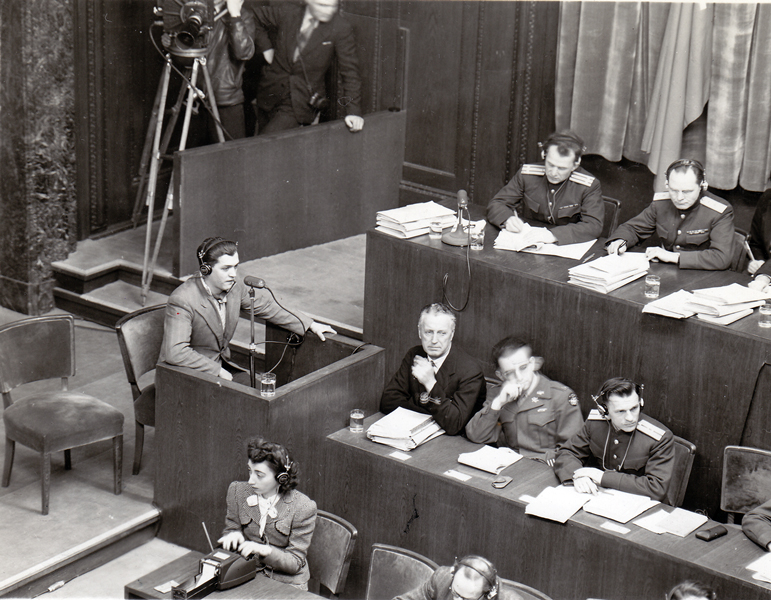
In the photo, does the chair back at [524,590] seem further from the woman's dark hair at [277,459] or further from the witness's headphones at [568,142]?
the witness's headphones at [568,142]

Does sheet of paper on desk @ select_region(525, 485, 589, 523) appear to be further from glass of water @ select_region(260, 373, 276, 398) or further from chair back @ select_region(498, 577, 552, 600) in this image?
glass of water @ select_region(260, 373, 276, 398)

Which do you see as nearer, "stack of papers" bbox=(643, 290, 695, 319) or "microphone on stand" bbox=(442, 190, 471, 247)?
"stack of papers" bbox=(643, 290, 695, 319)

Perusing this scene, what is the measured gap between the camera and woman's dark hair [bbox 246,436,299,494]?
14.2ft

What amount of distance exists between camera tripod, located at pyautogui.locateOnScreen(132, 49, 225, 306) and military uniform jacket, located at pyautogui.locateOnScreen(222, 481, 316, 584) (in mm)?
2790

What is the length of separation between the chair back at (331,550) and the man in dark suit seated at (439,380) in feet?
2.43

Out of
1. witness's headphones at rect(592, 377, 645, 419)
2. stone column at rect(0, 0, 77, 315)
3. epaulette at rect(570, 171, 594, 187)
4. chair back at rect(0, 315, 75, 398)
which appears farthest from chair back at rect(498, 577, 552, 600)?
stone column at rect(0, 0, 77, 315)

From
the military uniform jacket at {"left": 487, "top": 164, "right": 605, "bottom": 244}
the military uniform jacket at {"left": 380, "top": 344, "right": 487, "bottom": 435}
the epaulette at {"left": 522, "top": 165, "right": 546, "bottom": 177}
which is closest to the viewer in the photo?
the military uniform jacket at {"left": 380, "top": 344, "right": 487, "bottom": 435}

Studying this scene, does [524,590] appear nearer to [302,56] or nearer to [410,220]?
[410,220]

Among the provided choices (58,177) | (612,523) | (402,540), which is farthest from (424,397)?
(58,177)

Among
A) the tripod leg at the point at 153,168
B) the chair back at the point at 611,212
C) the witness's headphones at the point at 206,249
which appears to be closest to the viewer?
the witness's headphones at the point at 206,249

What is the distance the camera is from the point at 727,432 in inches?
190

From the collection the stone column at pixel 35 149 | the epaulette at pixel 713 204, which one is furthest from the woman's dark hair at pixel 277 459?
the stone column at pixel 35 149

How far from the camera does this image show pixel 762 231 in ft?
18.3

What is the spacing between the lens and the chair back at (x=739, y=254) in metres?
5.54
